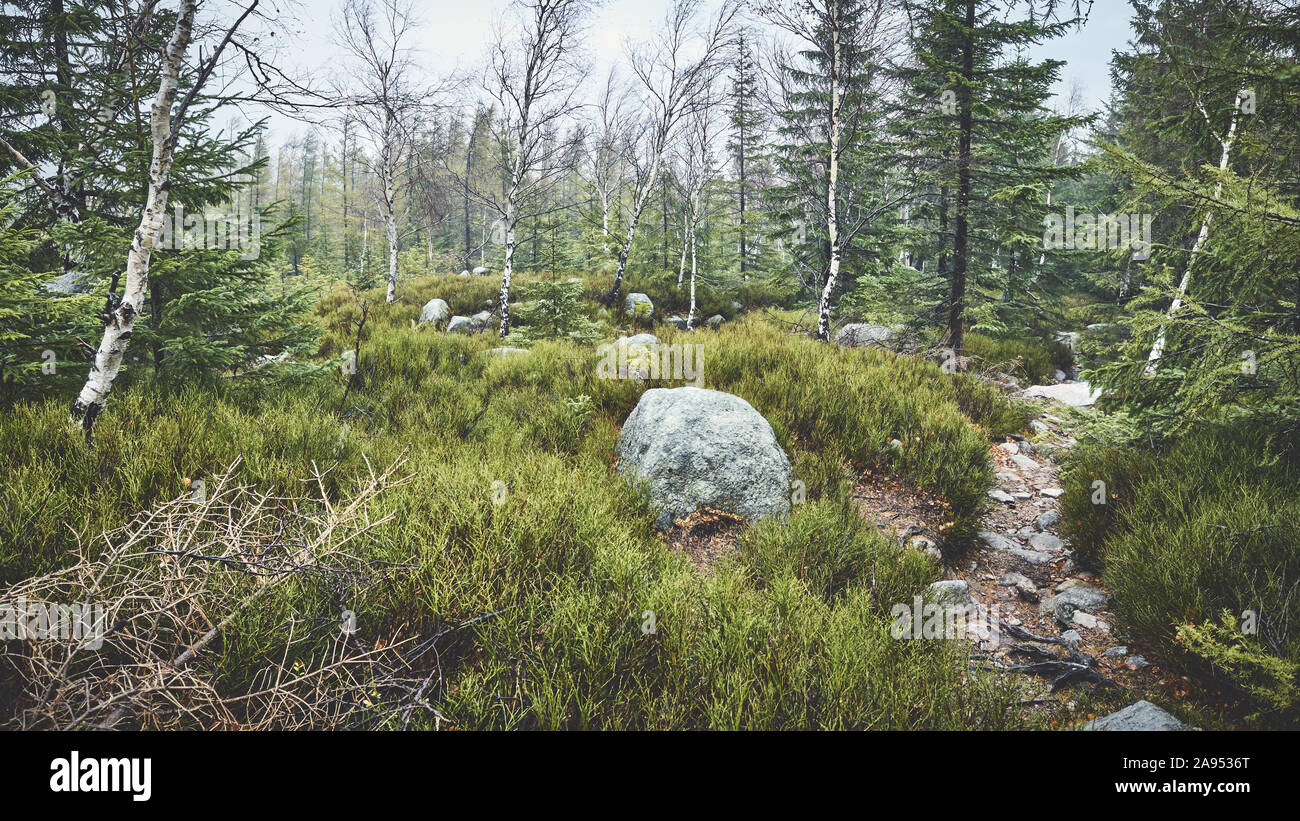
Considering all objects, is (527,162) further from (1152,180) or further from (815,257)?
(1152,180)

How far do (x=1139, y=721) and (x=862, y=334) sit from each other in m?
12.9

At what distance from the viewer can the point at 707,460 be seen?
4.34 m

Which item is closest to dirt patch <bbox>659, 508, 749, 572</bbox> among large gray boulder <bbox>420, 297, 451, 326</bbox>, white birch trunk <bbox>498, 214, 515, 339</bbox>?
white birch trunk <bbox>498, 214, 515, 339</bbox>

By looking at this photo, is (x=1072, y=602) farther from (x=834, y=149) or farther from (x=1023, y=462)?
(x=834, y=149)

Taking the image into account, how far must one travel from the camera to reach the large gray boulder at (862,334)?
13.3m

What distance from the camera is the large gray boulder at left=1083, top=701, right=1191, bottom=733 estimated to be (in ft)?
7.20

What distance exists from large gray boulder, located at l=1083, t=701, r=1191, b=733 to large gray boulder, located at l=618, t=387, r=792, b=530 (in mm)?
2358

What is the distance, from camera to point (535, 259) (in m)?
29.8

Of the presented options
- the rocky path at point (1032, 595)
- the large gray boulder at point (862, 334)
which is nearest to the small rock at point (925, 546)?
the rocky path at point (1032, 595)

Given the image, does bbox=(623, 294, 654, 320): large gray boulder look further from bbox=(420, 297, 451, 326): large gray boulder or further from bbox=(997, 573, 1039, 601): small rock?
bbox=(997, 573, 1039, 601): small rock

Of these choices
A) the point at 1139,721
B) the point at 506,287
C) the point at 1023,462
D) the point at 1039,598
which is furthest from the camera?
the point at 506,287

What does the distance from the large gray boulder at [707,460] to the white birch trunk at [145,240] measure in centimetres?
397

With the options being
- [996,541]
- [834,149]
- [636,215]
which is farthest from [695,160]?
[996,541]
